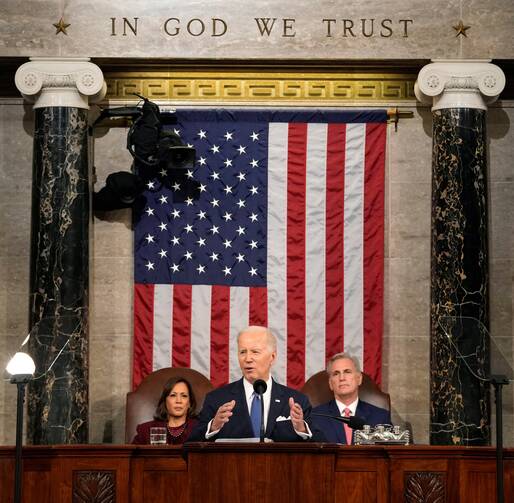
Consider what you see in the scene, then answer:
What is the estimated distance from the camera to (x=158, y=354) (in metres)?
12.9

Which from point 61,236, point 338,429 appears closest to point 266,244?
point 61,236

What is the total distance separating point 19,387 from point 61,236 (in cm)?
343

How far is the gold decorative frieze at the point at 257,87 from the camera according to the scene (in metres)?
13.2

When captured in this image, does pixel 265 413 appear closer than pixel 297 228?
Yes

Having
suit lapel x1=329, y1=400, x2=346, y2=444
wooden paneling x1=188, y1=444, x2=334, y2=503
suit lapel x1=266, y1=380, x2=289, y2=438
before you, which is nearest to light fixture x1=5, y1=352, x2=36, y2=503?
wooden paneling x1=188, y1=444, x2=334, y2=503

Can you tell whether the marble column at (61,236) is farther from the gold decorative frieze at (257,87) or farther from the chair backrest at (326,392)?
the chair backrest at (326,392)

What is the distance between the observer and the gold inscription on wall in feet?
41.4

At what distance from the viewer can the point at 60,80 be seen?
40.9 feet

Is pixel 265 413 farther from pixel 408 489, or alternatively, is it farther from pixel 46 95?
pixel 46 95

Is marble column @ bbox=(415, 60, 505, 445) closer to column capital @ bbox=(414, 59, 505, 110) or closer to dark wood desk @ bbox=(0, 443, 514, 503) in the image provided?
column capital @ bbox=(414, 59, 505, 110)

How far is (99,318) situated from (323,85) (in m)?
3.19

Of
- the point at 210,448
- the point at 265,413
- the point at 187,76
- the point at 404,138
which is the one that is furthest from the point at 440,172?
the point at 210,448

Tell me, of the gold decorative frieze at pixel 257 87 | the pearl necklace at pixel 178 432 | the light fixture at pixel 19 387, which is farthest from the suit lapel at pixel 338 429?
the gold decorative frieze at pixel 257 87

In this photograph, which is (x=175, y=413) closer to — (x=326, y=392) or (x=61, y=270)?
(x=326, y=392)
